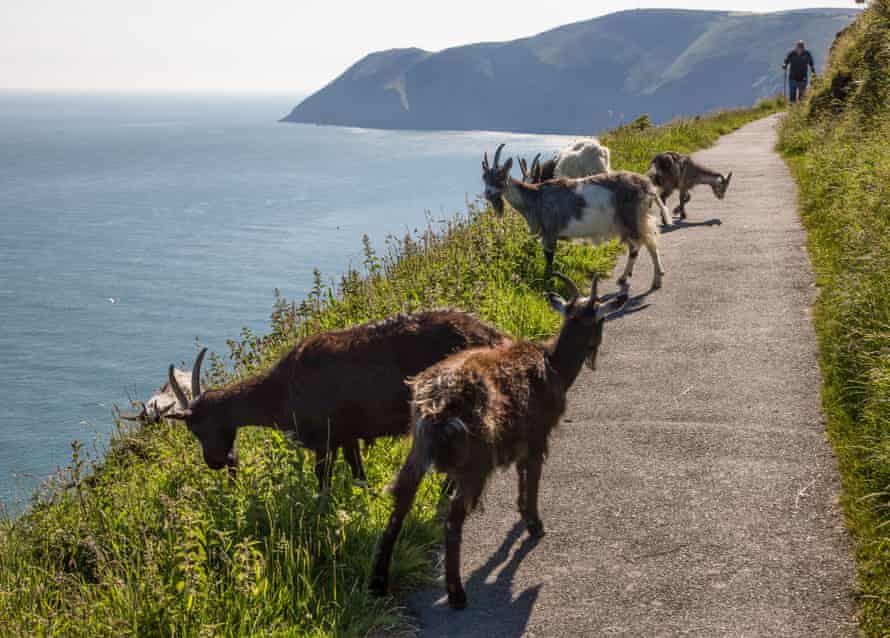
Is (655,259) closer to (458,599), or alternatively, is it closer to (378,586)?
(458,599)

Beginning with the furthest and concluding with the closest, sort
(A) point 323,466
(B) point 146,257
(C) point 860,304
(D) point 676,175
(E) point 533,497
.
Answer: (B) point 146,257 → (D) point 676,175 → (C) point 860,304 → (A) point 323,466 → (E) point 533,497

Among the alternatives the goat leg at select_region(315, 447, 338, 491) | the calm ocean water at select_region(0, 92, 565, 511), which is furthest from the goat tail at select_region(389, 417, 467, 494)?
the calm ocean water at select_region(0, 92, 565, 511)

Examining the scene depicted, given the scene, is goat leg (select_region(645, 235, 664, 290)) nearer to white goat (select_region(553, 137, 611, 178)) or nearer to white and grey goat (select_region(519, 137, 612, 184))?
white and grey goat (select_region(519, 137, 612, 184))

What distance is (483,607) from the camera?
16.2 ft

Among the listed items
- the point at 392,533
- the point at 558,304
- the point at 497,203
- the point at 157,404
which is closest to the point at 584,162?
the point at 497,203

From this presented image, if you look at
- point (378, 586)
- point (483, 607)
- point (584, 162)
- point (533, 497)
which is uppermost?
point (584, 162)

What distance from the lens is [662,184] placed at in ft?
54.6

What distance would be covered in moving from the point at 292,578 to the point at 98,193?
89.7 metres

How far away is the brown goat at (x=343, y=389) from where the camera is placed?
6.01m

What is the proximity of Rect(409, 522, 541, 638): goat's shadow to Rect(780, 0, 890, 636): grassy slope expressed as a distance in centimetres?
196

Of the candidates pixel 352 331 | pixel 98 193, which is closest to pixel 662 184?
pixel 352 331

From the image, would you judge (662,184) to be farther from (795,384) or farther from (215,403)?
(215,403)

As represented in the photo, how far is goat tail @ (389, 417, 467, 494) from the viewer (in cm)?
477

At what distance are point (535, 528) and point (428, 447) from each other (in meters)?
1.39
